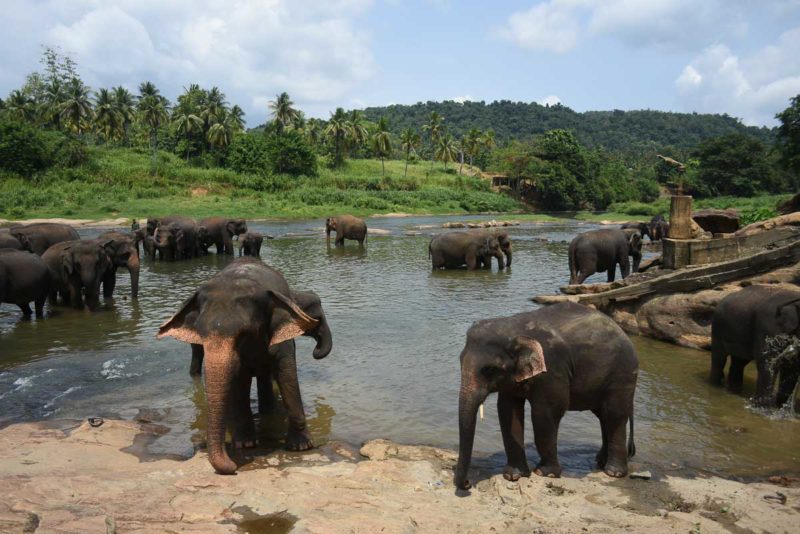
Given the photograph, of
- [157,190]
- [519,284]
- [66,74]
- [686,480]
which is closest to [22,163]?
[157,190]

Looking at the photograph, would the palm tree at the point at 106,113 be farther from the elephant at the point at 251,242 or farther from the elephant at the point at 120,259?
the elephant at the point at 120,259

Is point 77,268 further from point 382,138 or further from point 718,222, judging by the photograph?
point 382,138

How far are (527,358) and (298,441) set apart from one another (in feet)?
9.21

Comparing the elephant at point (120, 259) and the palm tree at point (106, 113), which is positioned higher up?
the palm tree at point (106, 113)

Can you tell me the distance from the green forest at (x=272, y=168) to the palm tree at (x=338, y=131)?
171 mm

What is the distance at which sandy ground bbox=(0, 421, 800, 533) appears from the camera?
5.01 meters

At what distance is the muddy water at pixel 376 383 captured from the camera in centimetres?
732

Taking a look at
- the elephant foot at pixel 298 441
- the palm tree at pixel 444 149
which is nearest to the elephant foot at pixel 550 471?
the elephant foot at pixel 298 441

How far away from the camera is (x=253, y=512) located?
207 inches

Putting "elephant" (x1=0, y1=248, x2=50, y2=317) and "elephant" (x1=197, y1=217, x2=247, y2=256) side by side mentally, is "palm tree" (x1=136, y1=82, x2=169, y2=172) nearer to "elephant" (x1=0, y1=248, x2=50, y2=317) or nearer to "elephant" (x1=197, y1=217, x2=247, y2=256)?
"elephant" (x1=197, y1=217, x2=247, y2=256)

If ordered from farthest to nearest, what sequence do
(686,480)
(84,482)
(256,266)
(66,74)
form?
(66,74)
(256,266)
(686,480)
(84,482)

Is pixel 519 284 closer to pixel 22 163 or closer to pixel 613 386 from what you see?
pixel 613 386

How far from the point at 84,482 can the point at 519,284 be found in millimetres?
14343

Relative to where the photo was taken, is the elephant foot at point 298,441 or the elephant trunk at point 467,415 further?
the elephant foot at point 298,441
